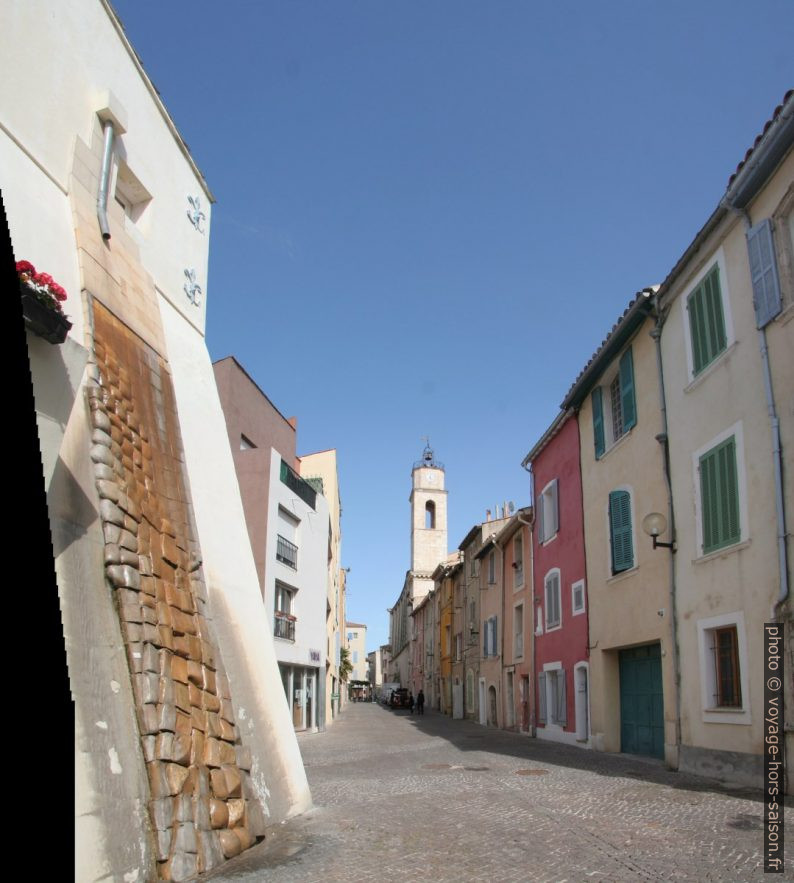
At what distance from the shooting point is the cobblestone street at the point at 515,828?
5.80 meters

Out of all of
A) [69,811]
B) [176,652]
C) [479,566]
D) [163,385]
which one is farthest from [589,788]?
[479,566]

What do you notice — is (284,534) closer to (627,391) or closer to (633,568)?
(633,568)

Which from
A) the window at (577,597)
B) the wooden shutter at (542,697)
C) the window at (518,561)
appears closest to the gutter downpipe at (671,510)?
the window at (577,597)

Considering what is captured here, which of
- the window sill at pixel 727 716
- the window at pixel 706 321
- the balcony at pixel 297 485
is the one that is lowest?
the window sill at pixel 727 716

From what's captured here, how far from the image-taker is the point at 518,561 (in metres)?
26.3

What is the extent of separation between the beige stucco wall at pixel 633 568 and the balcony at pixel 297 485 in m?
9.93

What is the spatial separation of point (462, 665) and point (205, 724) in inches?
1358

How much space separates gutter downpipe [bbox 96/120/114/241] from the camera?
851cm

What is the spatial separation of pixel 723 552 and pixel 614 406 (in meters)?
6.24

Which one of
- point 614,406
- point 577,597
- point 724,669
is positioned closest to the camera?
point 724,669

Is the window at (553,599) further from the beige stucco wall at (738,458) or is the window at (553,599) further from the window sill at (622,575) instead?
the beige stucco wall at (738,458)

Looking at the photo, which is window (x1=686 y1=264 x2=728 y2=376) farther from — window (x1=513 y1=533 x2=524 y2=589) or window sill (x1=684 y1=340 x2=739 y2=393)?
window (x1=513 y1=533 x2=524 y2=589)

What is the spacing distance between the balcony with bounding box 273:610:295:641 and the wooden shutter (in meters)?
7.98

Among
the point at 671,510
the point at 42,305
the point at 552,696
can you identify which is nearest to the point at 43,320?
the point at 42,305
